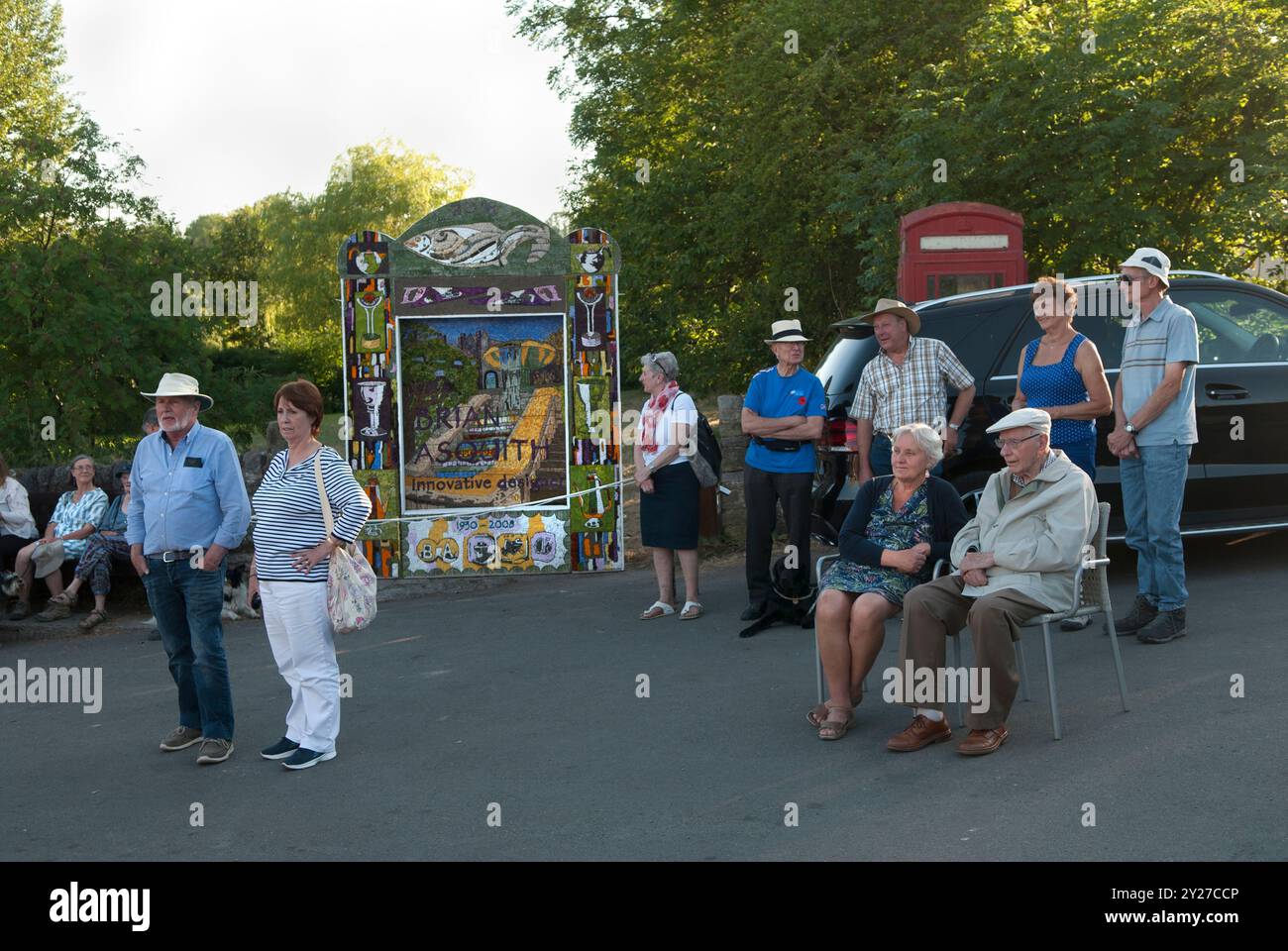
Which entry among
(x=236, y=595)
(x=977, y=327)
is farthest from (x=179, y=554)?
(x=977, y=327)

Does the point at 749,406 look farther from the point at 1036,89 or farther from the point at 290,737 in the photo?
the point at 1036,89

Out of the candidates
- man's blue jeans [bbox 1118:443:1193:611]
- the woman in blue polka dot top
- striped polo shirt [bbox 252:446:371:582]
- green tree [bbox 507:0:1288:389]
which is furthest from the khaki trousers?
green tree [bbox 507:0:1288:389]

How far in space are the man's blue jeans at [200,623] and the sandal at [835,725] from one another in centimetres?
295

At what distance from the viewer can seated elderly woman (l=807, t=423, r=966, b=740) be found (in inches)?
254

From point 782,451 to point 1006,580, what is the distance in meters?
3.03

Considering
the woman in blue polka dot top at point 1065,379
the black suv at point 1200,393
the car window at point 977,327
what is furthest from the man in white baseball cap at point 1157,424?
the car window at point 977,327

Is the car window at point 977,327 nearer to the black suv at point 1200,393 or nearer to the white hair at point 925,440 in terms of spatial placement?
the black suv at point 1200,393

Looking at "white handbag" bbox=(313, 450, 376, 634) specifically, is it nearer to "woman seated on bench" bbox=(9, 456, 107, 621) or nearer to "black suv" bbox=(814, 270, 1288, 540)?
"black suv" bbox=(814, 270, 1288, 540)

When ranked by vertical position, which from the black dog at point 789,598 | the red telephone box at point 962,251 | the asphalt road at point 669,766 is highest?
the red telephone box at point 962,251

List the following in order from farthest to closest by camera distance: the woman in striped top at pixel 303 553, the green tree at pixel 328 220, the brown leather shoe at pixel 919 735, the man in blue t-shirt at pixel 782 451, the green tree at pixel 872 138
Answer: the green tree at pixel 328 220 < the green tree at pixel 872 138 < the man in blue t-shirt at pixel 782 451 < the woman in striped top at pixel 303 553 < the brown leather shoe at pixel 919 735

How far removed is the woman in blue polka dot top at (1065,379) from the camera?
26.2ft

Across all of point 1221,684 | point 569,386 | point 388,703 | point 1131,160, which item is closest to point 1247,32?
point 1131,160

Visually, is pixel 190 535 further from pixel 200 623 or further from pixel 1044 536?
pixel 1044 536

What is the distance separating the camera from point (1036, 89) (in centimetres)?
1499
